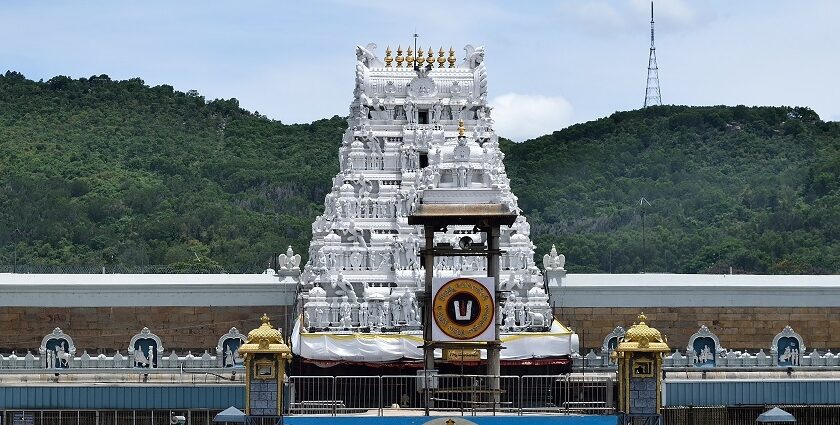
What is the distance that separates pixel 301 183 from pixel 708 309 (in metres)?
54.6

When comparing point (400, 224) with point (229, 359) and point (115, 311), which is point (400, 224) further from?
point (115, 311)

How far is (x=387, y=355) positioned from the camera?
6606 cm

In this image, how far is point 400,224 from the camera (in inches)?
2783

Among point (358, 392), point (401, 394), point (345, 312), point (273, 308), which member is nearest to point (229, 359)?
point (345, 312)

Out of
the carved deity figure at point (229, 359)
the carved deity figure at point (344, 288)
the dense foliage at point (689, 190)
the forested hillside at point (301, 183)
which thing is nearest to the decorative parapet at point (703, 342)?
the carved deity figure at point (344, 288)

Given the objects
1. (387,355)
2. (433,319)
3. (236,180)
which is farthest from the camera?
(236,180)

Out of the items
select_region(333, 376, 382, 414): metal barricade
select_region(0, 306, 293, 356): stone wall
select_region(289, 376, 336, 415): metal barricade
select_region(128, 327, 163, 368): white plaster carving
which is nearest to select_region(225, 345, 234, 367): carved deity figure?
select_region(128, 327, 163, 368): white plaster carving

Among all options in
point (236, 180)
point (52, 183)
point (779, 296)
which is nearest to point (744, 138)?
point (236, 180)

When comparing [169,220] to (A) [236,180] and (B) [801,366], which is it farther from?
(B) [801,366]

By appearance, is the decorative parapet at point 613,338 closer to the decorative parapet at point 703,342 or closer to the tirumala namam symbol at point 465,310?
the decorative parapet at point 703,342

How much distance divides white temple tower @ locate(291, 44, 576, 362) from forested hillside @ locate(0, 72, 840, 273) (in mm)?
35496

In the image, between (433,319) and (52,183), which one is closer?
(433,319)

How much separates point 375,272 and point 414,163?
4602mm

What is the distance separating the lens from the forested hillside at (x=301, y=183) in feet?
381
